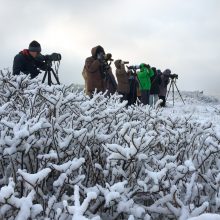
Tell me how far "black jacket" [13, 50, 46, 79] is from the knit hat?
108 mm

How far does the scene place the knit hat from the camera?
7.11 metres

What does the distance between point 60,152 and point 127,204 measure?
634mm

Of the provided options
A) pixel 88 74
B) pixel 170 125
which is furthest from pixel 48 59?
pixel 170 125

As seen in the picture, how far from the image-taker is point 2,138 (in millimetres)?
2393

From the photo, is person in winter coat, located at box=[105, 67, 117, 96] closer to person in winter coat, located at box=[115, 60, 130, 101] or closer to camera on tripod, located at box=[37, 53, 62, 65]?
person in winter coat, located at box=[115, 60, 130, 101]

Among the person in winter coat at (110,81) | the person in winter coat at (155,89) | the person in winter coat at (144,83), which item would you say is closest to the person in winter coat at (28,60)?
the person in winter coat at (110,81)

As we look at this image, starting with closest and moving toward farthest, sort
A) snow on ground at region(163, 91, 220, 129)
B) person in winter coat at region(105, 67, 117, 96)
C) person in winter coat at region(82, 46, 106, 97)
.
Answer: snow on ground at region(163, 91, 220, 129) < person in winter coat at region(82, 46, 106, 97) < person in winter coat at region(105, 67, 117, 96)

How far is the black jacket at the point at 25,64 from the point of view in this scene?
711 centimetres

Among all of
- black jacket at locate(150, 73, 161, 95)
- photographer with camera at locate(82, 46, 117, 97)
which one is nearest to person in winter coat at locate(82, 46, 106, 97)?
photographer with camera at locate(82, 46, 117, 97)

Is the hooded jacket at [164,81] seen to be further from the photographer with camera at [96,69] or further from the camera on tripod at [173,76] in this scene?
the photographer with camera at [96,69]

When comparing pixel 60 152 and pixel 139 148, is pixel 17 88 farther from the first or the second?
pixel 139 148

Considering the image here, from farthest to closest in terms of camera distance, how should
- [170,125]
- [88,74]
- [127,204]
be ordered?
[88,74] < [170,125] < [127,204]

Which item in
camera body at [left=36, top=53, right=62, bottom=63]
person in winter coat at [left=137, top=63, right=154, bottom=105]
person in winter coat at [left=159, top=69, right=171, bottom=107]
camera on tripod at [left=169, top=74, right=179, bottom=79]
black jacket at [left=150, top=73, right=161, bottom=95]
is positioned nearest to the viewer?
camera body at [left=36, top=53, right=62, bottom=63]

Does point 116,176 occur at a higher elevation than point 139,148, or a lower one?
lower
